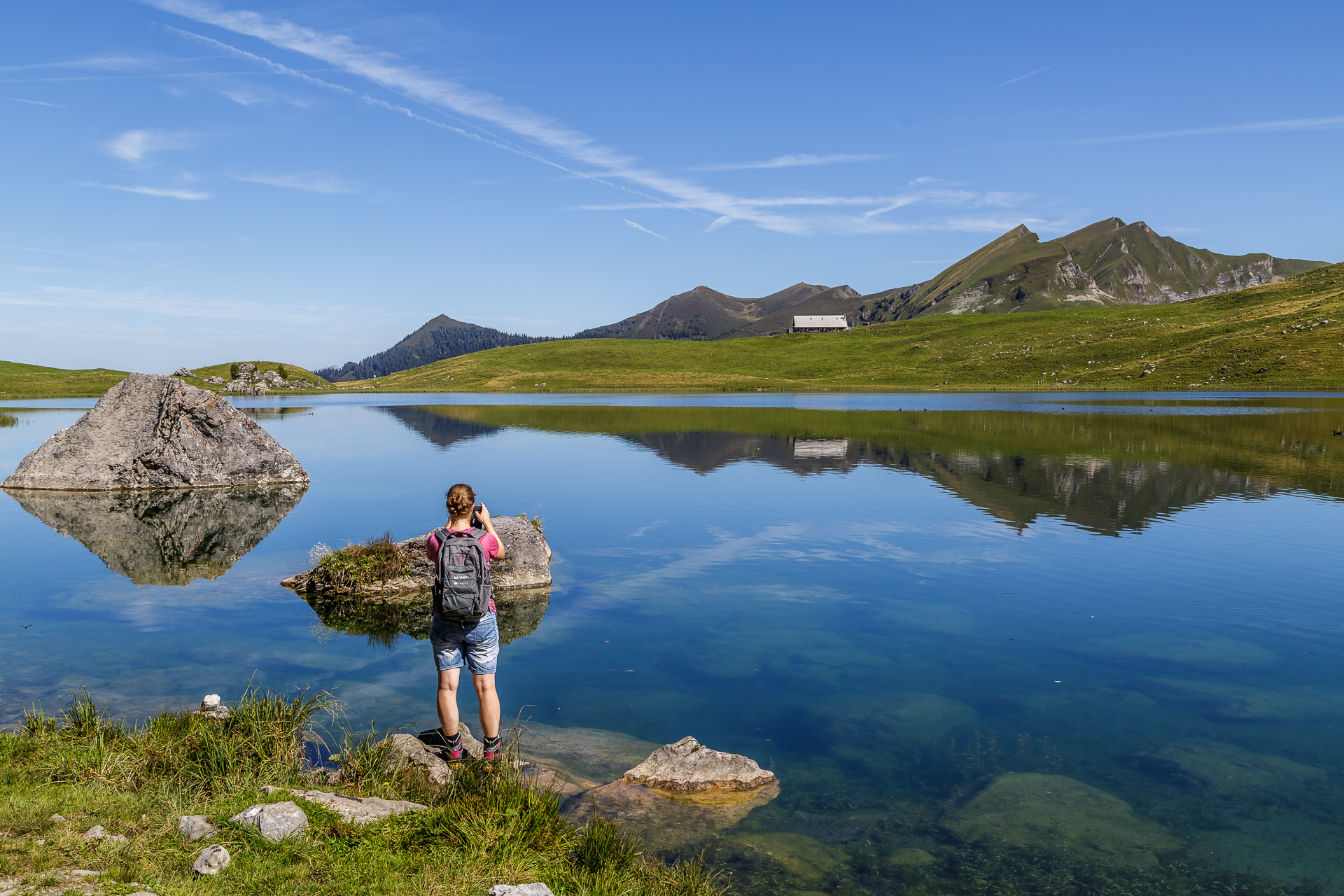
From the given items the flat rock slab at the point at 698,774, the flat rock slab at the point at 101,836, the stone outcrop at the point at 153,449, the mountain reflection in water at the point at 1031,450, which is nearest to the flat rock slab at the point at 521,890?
the flat rock slab at the point at 698,774

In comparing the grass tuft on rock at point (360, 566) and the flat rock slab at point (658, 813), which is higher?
the grass tuft on rock at point (360, 566)

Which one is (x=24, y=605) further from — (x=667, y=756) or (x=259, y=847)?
(x=667, y=756)

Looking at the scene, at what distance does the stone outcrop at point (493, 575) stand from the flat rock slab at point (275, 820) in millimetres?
10501

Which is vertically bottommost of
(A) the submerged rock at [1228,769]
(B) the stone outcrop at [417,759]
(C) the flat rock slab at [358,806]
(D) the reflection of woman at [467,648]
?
(A) the submerged rock at [1228,769]

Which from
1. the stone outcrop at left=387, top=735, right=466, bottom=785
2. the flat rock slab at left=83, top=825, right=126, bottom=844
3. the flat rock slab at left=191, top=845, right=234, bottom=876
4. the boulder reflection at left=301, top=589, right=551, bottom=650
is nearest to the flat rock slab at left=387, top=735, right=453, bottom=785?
the stone outcrop at left=387, top=735, right=466, bottom=785

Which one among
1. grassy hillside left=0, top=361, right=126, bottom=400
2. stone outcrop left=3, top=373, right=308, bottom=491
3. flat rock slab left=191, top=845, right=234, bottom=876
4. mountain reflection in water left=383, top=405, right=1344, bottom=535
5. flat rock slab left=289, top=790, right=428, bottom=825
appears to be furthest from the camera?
grassy hillside left=0, top=361, right=126, bottom=400

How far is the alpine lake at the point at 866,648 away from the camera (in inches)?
343

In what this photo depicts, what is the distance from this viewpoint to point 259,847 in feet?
24.0

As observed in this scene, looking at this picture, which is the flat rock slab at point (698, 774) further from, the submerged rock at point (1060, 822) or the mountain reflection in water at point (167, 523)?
the mountain reflection in water at point (167, 523)

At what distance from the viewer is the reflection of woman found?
10258mm

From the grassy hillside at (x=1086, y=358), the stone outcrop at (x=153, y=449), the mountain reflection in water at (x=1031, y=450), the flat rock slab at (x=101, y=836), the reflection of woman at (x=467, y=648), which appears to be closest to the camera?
the flat rock slab at (x=101, y=836)

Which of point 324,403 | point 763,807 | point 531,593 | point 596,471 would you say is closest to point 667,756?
point 763,807

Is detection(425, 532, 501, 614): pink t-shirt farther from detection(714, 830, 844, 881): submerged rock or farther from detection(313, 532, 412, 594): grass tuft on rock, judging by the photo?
detection(313, 532, 412, 594): grass tuft on rock

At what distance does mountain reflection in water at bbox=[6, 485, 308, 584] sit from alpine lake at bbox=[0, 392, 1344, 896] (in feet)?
0.63
